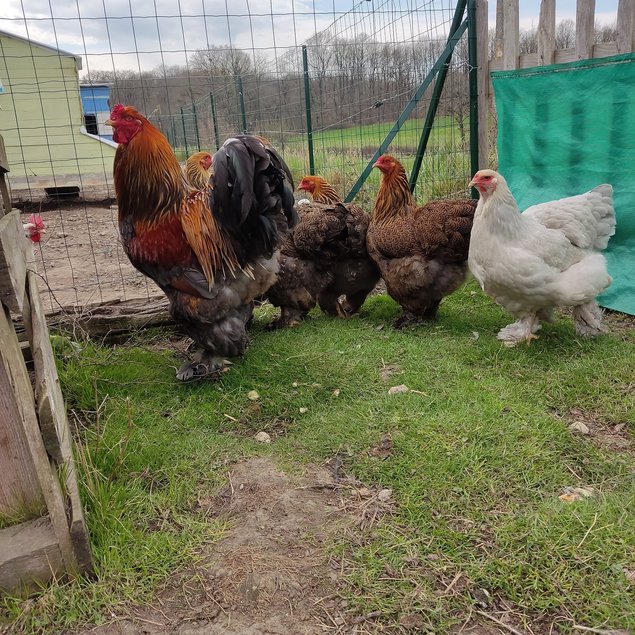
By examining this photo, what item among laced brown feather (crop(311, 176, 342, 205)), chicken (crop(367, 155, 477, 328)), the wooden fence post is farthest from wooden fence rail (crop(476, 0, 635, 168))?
the wooden fence post

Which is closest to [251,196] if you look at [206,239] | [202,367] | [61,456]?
[206,239]

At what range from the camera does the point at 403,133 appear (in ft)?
21.1

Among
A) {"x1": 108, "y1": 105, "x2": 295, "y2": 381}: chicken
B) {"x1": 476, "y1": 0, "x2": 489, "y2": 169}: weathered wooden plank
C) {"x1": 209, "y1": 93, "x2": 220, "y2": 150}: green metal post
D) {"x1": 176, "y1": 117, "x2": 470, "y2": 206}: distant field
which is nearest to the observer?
{"x1": 108, "y1": 105, "x2": 295, "y2": 381}: chicken

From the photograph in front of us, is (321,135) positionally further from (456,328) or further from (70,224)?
(70,224)

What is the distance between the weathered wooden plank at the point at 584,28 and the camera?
14.4 feet

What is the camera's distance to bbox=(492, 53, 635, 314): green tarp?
4383 mm

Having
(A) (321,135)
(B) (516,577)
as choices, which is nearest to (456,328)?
(B) (516,577)

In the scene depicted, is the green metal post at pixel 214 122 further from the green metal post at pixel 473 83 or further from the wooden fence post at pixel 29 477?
the wooden fence post at pixel 29 477

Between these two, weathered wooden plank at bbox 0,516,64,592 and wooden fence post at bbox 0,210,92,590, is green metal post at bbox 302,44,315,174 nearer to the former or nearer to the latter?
wooden fence post at bbox 0,210,92,590

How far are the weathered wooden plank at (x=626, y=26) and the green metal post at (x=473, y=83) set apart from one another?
1743mm

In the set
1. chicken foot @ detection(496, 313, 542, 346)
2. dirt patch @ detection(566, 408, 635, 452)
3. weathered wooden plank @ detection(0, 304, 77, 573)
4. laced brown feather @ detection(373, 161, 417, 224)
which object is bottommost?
dirt patch @ detection(566, 408, 635, 452)

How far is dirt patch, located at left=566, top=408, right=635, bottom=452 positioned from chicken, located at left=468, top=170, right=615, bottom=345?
0.99m

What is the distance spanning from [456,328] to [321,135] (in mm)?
3726

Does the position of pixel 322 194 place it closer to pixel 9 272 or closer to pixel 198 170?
pixel 198 170
